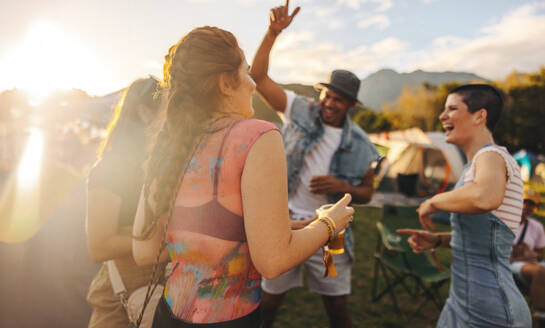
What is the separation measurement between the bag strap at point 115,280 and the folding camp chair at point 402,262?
3.15 m

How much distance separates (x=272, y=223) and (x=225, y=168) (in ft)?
0.78

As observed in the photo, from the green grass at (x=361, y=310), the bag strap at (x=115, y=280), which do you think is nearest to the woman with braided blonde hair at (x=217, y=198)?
the bag strap at (x=115, y=280)

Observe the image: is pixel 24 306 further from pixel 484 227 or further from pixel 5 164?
pixel 5 164

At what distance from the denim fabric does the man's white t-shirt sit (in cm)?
128

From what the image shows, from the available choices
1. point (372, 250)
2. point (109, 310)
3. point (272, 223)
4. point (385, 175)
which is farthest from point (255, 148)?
point (385, 175)

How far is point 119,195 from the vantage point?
5.01 feet

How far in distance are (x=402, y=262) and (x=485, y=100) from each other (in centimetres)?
305

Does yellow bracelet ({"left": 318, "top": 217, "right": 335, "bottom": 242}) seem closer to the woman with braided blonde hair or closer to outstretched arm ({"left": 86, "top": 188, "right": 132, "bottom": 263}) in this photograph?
the woman with braided blonde hair

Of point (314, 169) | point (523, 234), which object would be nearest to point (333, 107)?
point (314, 169)

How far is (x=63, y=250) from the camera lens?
283cm

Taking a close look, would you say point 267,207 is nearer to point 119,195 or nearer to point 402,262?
point 119,195

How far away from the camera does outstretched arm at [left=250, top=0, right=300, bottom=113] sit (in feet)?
7.13

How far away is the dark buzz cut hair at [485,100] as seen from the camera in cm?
187

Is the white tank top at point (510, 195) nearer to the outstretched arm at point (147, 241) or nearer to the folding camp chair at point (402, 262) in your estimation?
the outstretched arm at point (147, 241)
